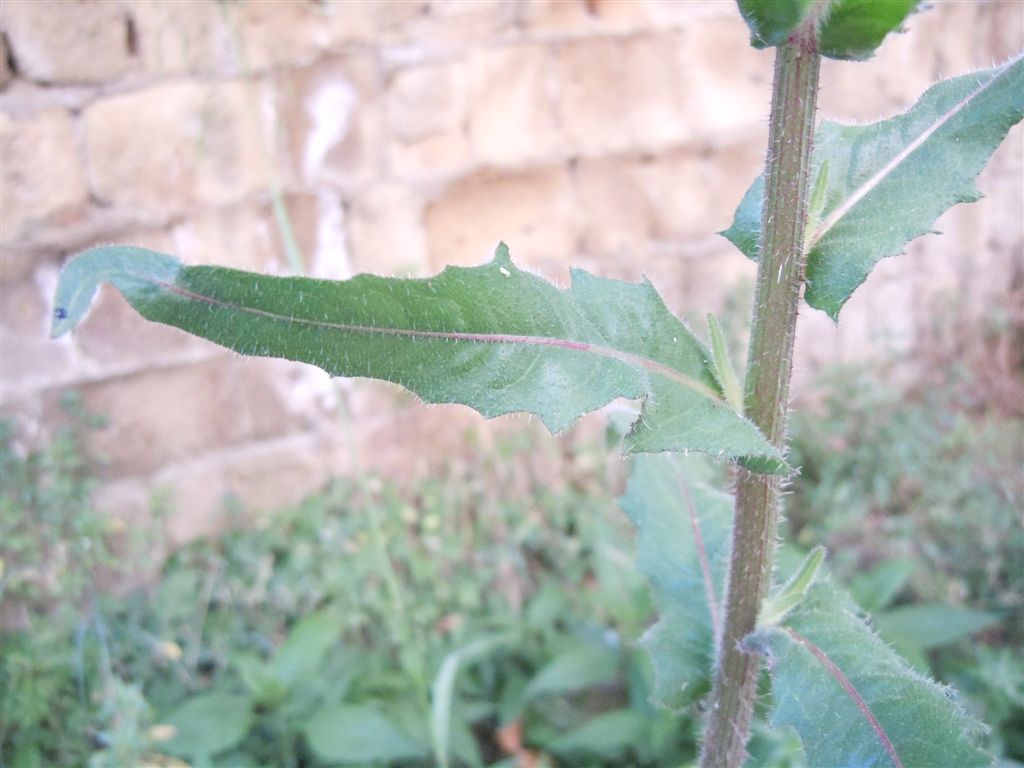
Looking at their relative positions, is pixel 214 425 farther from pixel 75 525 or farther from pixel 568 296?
pixel 568 296

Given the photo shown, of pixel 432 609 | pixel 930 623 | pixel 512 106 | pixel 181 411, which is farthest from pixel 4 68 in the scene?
pixel 930 623

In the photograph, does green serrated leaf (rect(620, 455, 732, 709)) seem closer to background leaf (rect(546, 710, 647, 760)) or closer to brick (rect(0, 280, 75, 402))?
background leaf (rect(546, 710, 647, 760))

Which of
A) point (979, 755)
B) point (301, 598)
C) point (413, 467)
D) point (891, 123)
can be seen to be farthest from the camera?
point (413, 467)

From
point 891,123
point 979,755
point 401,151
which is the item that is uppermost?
point 401,151

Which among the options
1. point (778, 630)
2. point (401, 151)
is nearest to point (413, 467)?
point (401, 151)

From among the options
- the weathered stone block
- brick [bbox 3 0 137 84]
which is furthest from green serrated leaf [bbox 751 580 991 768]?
the weathered stone block
